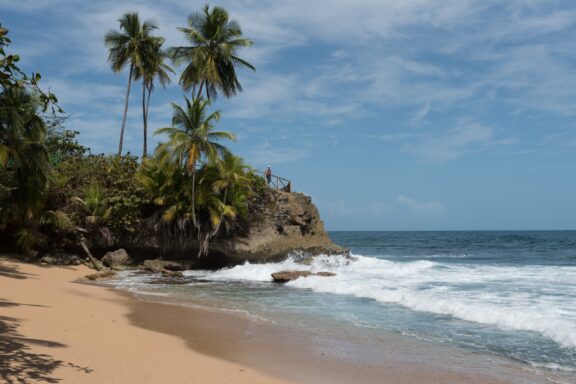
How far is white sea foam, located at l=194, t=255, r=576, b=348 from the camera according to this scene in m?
11.1

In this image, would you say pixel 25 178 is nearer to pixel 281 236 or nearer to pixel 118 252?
pixel 118 252

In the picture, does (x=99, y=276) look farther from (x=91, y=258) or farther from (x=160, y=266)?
(x=160, y=266)

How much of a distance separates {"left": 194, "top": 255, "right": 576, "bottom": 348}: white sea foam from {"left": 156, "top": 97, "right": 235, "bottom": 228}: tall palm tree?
5610 millimetres

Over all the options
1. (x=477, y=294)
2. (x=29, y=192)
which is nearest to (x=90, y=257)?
(x=29, y=192)

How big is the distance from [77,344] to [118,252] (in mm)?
16739

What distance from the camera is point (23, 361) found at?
566 cm

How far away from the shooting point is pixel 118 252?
23.2 metres

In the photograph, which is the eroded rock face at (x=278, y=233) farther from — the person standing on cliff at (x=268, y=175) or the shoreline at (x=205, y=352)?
the shoreline at (x=205, y=352)

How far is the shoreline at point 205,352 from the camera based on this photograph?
6.31 metres

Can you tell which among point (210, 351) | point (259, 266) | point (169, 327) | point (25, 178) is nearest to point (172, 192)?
point (259, 266)

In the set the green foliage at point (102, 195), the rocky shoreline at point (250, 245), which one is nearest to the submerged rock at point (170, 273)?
the rocky shoreline at point (250, 245)

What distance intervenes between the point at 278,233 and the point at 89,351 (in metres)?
20.7

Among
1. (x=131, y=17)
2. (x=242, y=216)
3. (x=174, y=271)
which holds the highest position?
(x=131, y=17)

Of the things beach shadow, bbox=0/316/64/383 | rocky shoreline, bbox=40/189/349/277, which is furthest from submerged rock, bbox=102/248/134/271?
beach shadow, bbox=0/316/64/383
